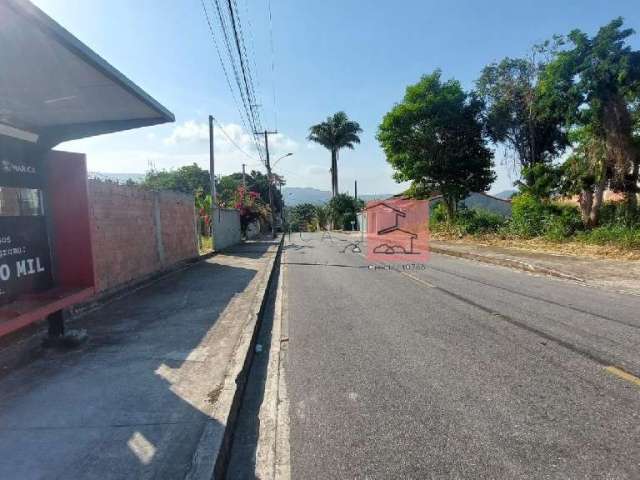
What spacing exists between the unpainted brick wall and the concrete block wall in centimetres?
587

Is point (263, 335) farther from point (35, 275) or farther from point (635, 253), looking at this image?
point (635, 253)

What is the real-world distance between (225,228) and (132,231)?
1268 centimetres

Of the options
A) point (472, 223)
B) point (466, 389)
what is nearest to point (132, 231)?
point (466, 389)

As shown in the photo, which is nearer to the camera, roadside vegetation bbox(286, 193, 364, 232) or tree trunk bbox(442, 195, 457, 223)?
tree trunk bbox(442, 195, 457, 223)

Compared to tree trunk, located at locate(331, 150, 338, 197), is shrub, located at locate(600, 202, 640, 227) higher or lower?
lower

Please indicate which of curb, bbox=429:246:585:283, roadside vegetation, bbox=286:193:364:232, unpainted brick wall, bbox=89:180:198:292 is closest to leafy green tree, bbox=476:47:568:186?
curb, bbox=429:246:585:283

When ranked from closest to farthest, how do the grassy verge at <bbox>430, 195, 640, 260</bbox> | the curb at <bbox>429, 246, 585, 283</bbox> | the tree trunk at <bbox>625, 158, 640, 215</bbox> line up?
the curb at <bbox>429, 246, 585, 283</bbox> → the grassy verge at <bbox>430, 195, 640, 260</bbox> → the tree trunk at <bbox>625, 158, 640, 215</bbox>

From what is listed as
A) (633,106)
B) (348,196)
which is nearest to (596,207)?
(633,106)

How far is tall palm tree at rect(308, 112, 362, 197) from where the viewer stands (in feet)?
169

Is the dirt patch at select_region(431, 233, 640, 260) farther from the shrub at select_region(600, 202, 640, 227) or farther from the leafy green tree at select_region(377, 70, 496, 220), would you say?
the leafy green tree at select_region(377, 70, 496, 220)

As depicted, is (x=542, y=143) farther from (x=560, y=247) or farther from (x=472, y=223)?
(x=560, y=247)

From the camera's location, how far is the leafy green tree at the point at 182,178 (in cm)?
6342

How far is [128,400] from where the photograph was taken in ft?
12.3

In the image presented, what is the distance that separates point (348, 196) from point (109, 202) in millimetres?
55347
